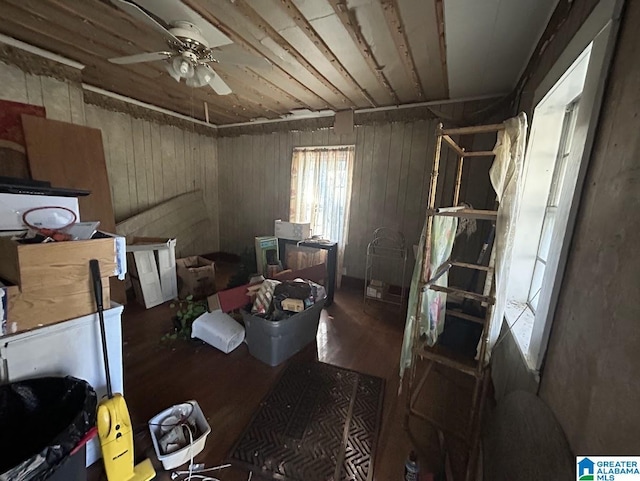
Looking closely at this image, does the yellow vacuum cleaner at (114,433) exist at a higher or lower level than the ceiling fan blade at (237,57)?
lower

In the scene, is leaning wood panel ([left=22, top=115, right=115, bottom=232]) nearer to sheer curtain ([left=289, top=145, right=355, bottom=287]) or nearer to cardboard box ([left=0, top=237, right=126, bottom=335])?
cardboard box ([left=0, top=237, right=126, bottom=335])

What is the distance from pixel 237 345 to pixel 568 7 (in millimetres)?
2999

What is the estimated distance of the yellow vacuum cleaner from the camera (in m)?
1.03

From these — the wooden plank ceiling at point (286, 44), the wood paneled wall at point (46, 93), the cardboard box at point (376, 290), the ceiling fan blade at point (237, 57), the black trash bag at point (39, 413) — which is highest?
the wooden plank ceiling at point (286, 44)

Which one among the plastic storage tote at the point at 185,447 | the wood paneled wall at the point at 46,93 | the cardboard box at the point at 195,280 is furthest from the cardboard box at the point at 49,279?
the wood paneled wall at the point at 46,93

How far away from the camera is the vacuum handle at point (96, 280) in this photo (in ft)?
3.69

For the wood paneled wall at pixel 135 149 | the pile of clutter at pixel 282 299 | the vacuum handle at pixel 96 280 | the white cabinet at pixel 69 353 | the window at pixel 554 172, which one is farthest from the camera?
the wood paneled wall at pixel 135 149

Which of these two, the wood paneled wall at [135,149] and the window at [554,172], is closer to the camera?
the window at [554,172]

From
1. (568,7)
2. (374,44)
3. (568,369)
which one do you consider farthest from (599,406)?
(374,44)

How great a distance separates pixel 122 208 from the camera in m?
3.50

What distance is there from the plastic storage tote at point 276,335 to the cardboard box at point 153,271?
4.97 ft

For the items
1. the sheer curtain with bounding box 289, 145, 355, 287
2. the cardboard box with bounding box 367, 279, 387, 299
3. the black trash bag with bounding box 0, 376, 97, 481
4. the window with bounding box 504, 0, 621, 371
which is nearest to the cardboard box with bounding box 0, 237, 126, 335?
the black trash bag with bounding box 0, 376, 97, 481

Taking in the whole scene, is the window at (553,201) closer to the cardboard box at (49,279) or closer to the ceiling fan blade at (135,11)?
the cardboard box at (49,279)

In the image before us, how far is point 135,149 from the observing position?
3.55 m
